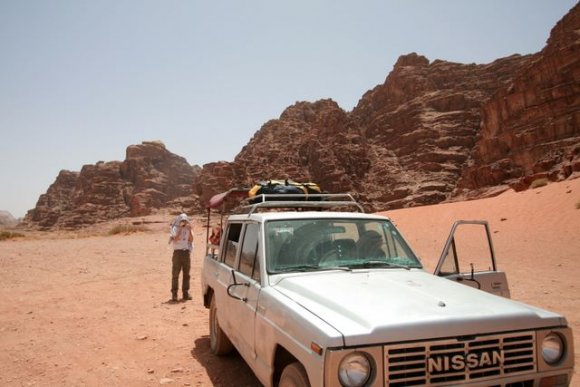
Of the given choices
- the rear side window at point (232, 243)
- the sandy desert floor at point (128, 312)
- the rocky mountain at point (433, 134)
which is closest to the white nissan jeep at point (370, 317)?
the rear side window at point (232, 243)

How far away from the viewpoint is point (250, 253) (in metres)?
4.43

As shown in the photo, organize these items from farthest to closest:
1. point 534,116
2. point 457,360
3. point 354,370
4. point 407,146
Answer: point 407,146 < point 534,116 < point 457,360 < point 354,370

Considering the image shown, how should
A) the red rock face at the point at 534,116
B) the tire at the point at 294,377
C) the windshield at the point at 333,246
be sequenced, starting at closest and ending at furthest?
1. the tire at the point at 294,377
2. the windshield at the point at 333,246
3. the red rock face at the point at 534,116

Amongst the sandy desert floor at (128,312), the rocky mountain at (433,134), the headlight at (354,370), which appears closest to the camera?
the headlight at (354,370)

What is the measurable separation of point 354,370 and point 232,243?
3.06 metres

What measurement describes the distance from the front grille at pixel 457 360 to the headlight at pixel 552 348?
0.42ft

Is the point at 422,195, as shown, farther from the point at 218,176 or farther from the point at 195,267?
the point at 195,267

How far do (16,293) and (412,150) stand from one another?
10171 cm

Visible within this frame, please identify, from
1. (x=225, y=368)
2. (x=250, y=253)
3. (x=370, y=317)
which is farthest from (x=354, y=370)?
(x=225, y=368)

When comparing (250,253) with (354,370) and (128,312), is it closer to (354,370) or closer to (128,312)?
(354,370)

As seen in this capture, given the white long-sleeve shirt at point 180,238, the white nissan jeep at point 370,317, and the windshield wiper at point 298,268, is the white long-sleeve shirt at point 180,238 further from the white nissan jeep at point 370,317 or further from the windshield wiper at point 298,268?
the windshield wiper at point 298,268

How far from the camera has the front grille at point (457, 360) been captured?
2574 millimetres

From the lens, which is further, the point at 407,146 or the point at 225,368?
the point at 407,146

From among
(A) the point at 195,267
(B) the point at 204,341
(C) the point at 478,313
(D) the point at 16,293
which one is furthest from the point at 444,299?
(A) the point at 195,267
